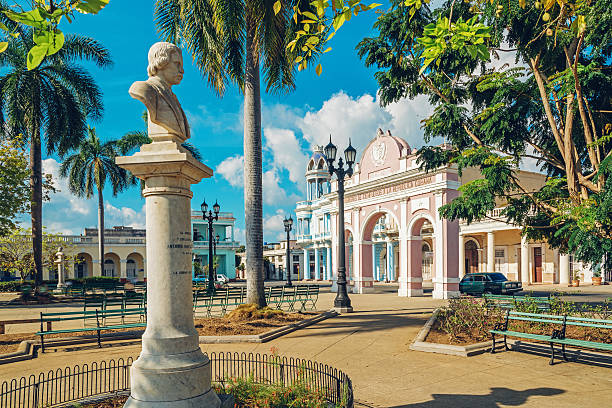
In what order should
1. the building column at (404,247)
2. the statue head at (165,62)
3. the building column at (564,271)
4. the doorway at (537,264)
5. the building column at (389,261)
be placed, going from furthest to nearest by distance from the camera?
the building column at (389,261) < the doorway at (537,264) < the building column at (564,271) < the building column at (404,247) < the statue head at (165,62)

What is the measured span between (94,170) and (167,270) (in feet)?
111

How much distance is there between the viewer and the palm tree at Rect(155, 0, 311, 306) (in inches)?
494

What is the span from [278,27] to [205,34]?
2.23 meters

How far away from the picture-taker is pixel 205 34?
12930 mm

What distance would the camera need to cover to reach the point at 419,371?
25.7 feet

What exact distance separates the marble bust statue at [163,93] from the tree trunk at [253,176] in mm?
7577

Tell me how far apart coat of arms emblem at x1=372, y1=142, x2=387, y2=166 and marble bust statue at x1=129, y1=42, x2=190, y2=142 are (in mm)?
22774

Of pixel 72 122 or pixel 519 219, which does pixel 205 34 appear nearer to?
pixel 519 219

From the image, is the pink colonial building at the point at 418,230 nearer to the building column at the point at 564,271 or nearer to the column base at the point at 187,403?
the building column at the point at 564,271

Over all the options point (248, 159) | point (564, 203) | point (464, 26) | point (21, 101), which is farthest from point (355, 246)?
point (464, 26)

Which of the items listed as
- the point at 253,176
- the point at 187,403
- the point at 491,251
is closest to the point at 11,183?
the point at 253,176

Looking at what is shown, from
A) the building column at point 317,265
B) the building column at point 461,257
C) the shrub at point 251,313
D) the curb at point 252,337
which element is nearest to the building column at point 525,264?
the building column at point 461,257

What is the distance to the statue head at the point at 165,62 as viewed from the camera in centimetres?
543

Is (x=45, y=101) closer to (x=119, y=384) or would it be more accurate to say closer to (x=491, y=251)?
(x=119, y=384)
